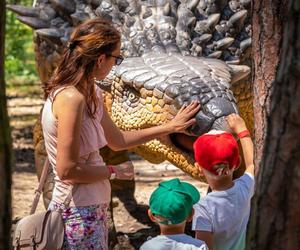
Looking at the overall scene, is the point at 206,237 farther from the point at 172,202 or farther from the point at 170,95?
the point at 170,95

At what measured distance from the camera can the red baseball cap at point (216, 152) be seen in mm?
3951

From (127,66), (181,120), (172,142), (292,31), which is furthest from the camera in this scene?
(127,66)

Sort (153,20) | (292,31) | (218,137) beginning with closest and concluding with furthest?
(292,31) → (218,137) → (153,20)

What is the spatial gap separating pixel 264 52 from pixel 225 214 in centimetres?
74

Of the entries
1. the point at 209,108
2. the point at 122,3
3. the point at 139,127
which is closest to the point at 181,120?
the point at 209,108

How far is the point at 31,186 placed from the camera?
27.9 ft

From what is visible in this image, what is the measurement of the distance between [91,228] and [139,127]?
1373 millimetres

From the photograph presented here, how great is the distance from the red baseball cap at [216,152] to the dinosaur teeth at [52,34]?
8.42 ft

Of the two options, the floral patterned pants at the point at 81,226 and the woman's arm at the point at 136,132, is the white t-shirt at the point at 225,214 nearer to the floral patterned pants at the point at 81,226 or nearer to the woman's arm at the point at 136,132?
the floral patterned pants at the point at 81,226

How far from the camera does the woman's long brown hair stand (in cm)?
417

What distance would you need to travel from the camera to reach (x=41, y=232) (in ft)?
13.5

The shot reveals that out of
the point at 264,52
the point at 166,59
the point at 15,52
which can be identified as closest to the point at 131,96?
the point at 166,59

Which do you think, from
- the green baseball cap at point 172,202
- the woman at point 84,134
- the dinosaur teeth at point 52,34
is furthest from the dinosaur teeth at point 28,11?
the green baseball cap at point 172,202

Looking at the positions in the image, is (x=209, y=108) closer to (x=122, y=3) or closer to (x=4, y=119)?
(x=122, y=3)
